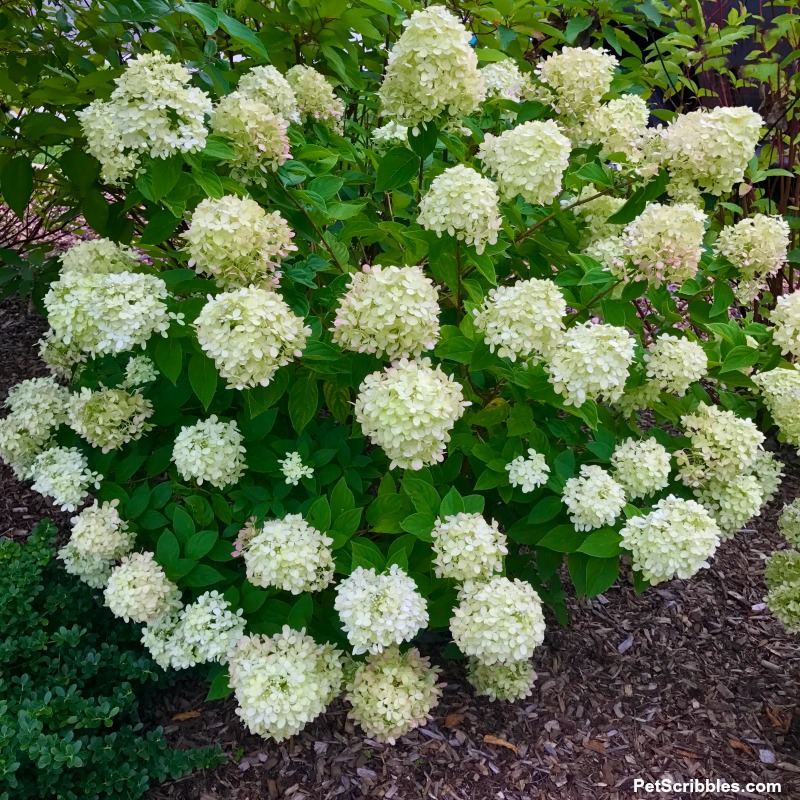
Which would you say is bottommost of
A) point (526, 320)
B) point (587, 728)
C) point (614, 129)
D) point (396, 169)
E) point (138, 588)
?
point (587, 728)

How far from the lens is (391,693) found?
2.33 meters

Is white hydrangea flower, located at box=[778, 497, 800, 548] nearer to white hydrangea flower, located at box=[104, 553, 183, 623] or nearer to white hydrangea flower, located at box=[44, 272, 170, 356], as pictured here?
white hydrangea flower, located at box=[104, 553, 183, 623]

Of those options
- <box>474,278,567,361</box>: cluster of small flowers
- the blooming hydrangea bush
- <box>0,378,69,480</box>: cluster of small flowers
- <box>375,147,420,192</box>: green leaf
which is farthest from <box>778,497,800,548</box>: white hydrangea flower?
<box>0,378,69,480</box>: cluster of small flowers

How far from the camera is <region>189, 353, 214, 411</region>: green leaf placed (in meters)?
2.18

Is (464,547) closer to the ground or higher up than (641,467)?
closer to the ground

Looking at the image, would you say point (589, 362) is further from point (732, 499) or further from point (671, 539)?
point (732, 499)

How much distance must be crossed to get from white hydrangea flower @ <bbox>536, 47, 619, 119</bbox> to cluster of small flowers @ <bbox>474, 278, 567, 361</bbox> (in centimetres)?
91

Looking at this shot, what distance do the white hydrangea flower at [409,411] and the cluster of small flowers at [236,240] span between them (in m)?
0.46

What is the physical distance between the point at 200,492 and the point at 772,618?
269cm

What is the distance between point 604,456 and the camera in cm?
250

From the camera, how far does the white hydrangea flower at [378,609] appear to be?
2.04 metres

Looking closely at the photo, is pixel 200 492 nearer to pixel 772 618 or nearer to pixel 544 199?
pixel 544 199

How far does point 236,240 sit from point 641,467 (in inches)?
57.8

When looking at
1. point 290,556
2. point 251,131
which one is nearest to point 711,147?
point 251,131
